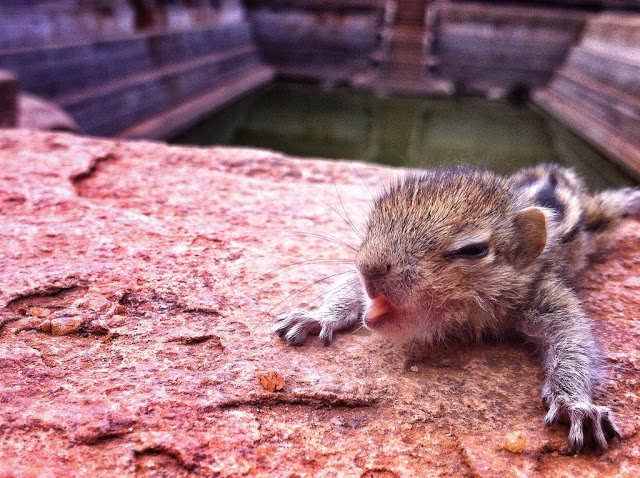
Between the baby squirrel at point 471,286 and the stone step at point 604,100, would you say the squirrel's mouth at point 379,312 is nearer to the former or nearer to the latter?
the baby squirrel at point 471,286

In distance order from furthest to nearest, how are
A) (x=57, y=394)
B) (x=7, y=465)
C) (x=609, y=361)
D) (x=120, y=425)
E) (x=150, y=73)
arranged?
(x=150, y=73)
(x=609, y=361)
(x=57, y=394)
(x=120, y=425)
(x=7, y=465)

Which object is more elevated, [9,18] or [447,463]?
[9,18]

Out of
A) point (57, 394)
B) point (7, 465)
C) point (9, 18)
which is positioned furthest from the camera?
point (9, 18)

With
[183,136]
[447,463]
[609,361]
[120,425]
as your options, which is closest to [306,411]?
[447,463]

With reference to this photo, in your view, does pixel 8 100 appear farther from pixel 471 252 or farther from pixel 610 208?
pixel 610 208

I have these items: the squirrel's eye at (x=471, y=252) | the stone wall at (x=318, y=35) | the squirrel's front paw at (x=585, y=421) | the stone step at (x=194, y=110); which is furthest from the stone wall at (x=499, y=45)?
the squirrel's front paw at (x=585, y=421)

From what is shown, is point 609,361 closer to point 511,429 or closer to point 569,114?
point 511,429
